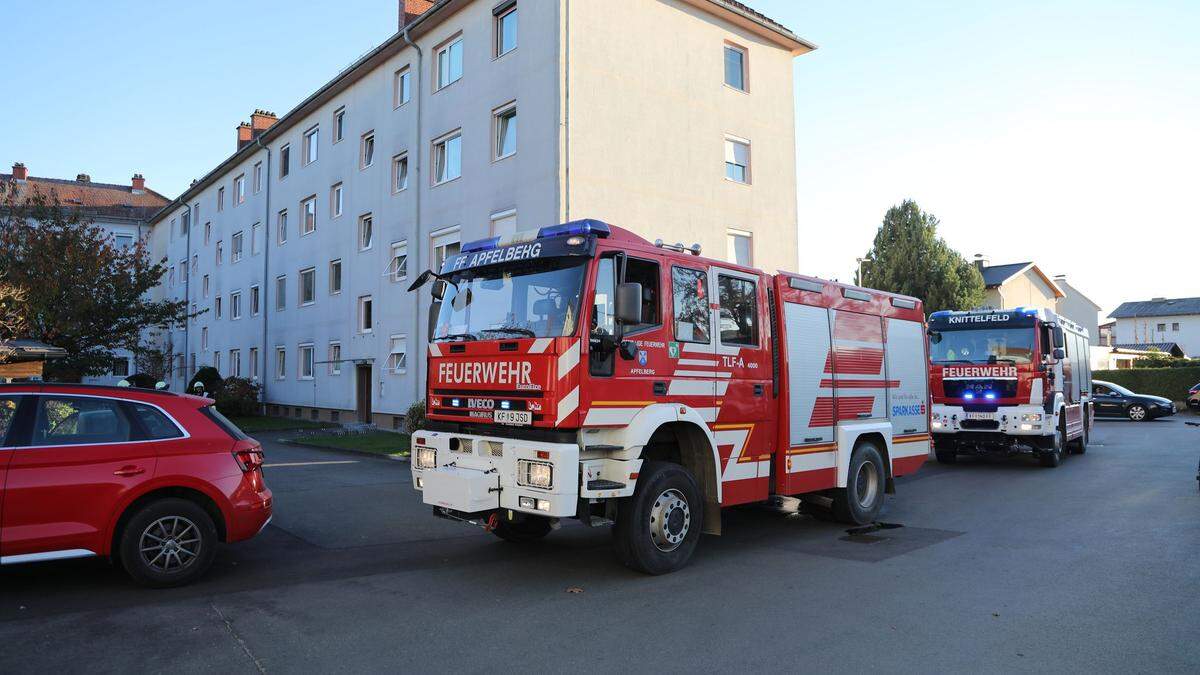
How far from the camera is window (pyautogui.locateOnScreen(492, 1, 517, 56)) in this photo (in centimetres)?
1941

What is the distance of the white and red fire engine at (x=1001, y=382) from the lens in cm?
1426

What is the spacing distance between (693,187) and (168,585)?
16.1 m

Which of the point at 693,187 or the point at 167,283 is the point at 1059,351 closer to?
the point at 693,187

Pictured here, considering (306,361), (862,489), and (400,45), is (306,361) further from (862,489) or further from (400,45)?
(862,489)

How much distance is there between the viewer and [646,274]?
7004mm

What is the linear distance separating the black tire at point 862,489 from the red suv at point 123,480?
6321 mm

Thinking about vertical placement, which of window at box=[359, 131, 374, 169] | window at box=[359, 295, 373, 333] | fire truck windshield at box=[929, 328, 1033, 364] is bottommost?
fire truck windshield at box=[929, 328, 1033, 364]

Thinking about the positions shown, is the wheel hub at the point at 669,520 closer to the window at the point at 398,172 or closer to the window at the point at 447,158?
the window at the point at 447,158

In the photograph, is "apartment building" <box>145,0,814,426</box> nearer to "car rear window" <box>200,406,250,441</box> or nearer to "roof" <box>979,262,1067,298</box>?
"car rear window" <box>200,406,250,441</box>

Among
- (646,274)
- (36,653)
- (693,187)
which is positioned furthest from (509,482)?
(693,187)

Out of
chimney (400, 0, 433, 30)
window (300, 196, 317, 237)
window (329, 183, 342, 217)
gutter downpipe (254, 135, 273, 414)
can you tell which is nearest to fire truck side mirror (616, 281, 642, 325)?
chimney (400, 0, 433, 30)

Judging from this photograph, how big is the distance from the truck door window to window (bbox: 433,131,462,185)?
14.4m

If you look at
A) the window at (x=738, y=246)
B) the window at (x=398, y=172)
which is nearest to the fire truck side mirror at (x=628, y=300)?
the window at (x=738, y=246)

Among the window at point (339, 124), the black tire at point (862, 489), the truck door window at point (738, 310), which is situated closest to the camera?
the truck door window at point (738, 310)
